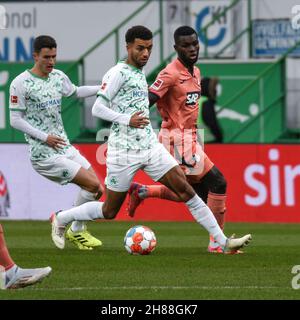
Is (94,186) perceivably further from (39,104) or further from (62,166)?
(39,104)

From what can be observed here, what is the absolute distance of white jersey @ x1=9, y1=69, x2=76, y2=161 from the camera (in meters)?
13.3

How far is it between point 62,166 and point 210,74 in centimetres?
855

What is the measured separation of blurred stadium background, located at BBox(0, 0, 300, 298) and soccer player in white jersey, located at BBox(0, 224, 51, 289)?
752 cm

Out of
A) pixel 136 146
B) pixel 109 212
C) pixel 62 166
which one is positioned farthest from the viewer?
pixel 62 166

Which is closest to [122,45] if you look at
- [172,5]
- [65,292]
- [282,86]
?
[172,5]

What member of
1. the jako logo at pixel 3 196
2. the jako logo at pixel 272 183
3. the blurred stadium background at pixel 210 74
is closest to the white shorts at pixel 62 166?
the blurred stadium background at pixel 210 74

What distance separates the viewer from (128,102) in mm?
11945

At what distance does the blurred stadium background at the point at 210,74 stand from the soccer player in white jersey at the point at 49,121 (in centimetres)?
364

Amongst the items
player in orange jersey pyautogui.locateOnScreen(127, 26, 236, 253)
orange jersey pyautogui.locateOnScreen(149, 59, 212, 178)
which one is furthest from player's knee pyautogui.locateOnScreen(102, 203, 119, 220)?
orange jersey pyautogui.locateOnScreen(149, 59, 212, 178)

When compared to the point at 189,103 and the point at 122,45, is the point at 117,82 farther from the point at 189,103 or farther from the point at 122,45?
the point at 122,45

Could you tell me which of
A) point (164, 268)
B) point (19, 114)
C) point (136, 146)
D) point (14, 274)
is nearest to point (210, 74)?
point (19, 114)
